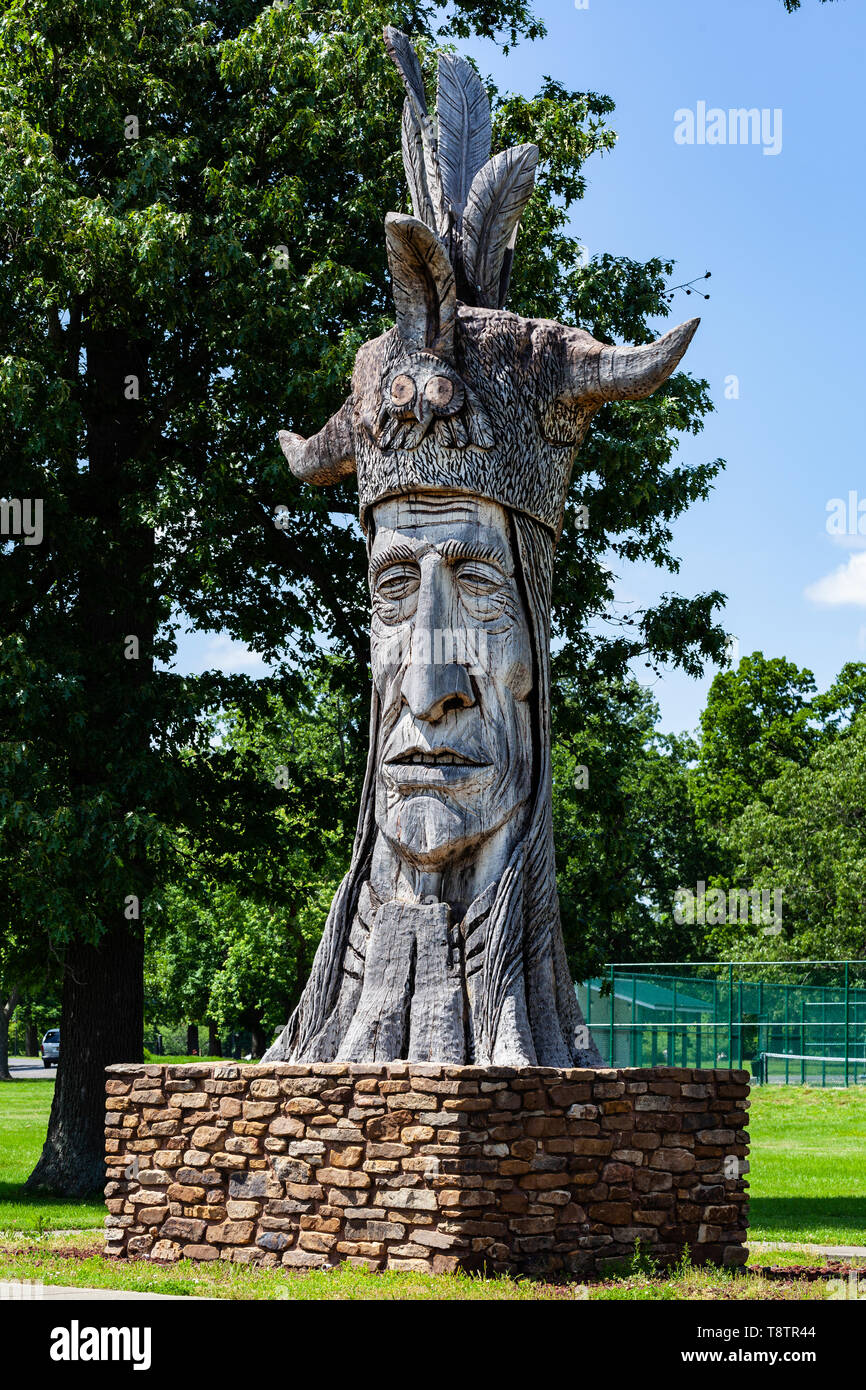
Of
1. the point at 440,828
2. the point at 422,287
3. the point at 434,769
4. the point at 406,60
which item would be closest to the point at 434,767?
the point at 434,769

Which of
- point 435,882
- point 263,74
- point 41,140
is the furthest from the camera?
point 263,74

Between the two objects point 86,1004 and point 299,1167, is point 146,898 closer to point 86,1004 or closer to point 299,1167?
point 86,1004

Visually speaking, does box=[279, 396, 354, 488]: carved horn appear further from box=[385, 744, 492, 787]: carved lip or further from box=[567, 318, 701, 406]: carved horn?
box=[385, 744, 492, 787]: carved lip

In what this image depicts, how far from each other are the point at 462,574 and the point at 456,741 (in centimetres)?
107

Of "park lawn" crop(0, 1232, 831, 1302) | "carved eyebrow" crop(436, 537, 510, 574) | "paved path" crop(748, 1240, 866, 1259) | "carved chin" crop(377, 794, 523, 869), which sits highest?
"carved eyebrow" crop(436, 537, 510, 574)

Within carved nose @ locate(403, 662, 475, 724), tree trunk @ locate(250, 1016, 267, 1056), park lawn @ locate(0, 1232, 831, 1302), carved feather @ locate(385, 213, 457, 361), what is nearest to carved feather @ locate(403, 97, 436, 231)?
carved feather @ locate(385, 213, 457, 361)

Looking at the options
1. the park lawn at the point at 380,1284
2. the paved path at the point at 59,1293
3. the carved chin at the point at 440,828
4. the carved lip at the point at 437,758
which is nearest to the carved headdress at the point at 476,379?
the carved lip at the point at 437,758

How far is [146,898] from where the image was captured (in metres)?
15.5

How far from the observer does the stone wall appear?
8477mm

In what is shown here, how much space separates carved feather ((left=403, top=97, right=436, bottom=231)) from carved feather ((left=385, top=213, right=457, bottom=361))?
1.08m

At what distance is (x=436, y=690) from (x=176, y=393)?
28.3ft

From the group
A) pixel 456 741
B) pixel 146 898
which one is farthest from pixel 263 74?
pixel 456 741

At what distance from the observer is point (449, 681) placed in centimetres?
1009

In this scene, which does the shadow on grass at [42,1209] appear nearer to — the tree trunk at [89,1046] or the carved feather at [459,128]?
the tree trunk at [89,1046]
